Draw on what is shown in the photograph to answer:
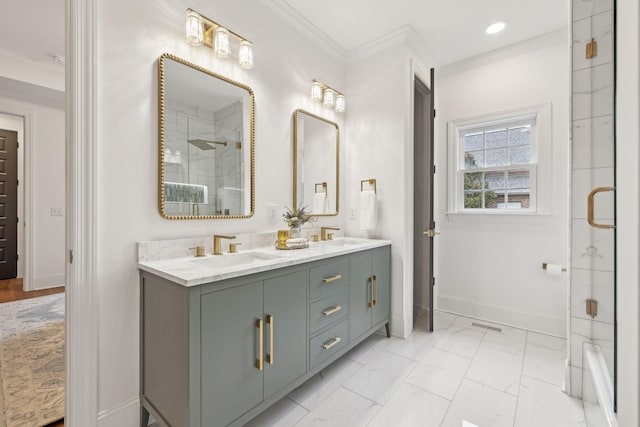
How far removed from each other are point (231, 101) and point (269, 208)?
795 mm

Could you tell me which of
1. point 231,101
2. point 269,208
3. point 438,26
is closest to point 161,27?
point 231,101

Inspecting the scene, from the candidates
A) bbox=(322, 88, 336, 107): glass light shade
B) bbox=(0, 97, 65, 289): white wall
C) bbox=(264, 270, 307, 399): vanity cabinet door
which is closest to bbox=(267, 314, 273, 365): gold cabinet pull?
bbox=(264, 270, 307, 399): vanity cabinet door

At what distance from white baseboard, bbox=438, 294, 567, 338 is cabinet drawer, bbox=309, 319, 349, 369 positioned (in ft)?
5.51

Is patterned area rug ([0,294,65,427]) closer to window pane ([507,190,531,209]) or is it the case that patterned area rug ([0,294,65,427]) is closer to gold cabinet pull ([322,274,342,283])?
gold cabinet pull ([322,274,342,283])

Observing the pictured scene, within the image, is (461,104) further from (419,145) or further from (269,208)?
(269,208)

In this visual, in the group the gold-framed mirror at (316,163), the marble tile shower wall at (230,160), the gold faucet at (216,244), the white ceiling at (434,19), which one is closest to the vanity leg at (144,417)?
the gold faucet at (216,244)

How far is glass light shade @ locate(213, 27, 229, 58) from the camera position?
178 cm

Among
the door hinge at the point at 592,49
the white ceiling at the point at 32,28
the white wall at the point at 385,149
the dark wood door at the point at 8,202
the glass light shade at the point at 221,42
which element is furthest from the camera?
the dark wood door at the point at 8,202

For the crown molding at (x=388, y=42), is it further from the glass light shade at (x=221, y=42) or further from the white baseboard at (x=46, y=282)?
the white baseboard at (x=46, y=282)

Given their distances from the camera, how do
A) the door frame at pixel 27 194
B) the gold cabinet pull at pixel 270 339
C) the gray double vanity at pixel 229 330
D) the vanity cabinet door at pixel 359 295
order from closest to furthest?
the gray double vanity at pixel 229 330, the gold cabinet pull at pixel 270 339, the vanity cabinet door at pixel 359 295, the door frame at pixel 27 194

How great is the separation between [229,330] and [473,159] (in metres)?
2.94

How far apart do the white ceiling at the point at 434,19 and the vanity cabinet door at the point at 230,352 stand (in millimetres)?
2179

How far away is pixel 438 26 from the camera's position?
2.50 m

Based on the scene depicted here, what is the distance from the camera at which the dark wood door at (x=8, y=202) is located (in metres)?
4.50
